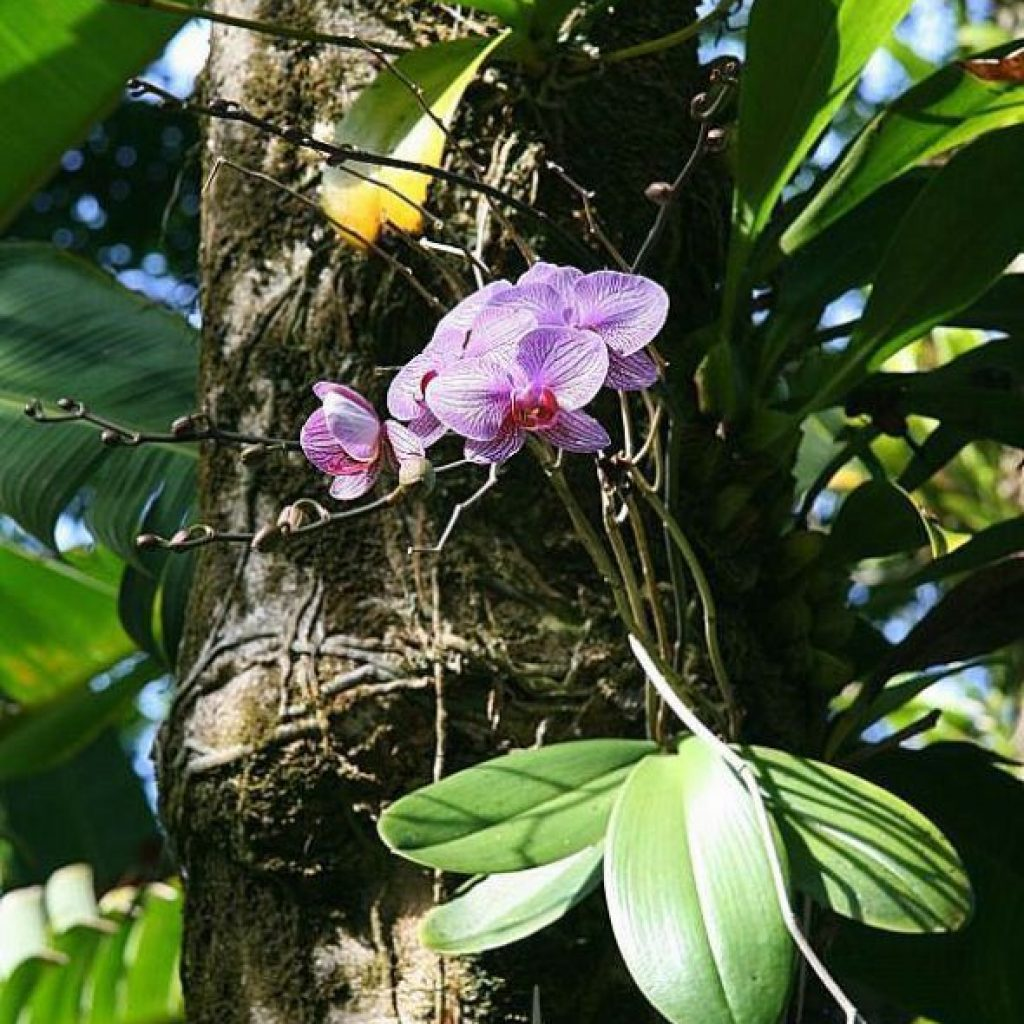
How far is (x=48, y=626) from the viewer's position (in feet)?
5.24

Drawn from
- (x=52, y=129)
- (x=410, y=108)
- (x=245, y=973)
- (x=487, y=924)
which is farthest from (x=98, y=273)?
(x=487, y=924)

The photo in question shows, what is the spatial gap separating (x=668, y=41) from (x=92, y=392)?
2.00 feet

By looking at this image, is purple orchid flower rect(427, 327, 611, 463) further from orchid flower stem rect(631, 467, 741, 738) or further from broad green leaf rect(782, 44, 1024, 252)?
broad green leaf rect(782, 44, 1024, 252)

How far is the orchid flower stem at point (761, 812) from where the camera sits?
58 cm

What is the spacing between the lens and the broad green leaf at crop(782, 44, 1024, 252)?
2.77ft

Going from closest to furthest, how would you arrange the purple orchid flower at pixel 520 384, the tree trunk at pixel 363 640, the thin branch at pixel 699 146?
the purple orchid flower at pixel 520 384
the thin branch at pixel 699 146
the tree trunk at pixel 363 640

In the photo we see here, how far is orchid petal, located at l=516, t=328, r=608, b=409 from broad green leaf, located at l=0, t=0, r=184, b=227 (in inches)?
28.5

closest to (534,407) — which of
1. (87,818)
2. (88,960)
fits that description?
(88,960)

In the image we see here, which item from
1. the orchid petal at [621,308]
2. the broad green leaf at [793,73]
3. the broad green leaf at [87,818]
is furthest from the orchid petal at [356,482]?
the broad green leaf at [87,818]

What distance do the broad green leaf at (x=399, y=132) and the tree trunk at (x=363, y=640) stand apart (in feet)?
0.15

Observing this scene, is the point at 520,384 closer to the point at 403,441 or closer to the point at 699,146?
the point at 403,441

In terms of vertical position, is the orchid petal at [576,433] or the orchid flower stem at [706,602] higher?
the orchid petal at [576,433]

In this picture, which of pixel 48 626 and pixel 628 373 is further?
pixel 48 626

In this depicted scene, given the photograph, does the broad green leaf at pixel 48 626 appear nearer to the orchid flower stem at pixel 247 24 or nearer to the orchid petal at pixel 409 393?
the orchid flower stem at pixel 247 24
